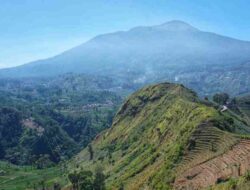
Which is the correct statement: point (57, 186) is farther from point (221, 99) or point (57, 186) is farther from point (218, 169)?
point (221, 99)

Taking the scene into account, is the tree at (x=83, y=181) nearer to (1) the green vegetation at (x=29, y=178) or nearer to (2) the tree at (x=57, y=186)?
(2) the tree at (x=57, y=186)

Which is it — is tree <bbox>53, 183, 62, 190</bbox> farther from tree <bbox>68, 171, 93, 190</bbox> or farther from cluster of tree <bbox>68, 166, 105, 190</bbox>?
tree <bbox>68, 171, 93, 190</bbox>

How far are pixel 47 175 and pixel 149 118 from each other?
1642 inches

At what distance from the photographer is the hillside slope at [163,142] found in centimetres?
7164

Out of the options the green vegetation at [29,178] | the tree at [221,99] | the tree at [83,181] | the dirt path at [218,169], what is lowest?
the green vegetation at [29,178]

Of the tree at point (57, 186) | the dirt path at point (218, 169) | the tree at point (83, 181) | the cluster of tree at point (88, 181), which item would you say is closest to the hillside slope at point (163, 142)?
the dirt path at point (218, 169)

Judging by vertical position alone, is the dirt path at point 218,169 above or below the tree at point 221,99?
above

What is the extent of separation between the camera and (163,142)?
327 feet

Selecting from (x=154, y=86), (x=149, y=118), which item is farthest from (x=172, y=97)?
(x=154, y=86)

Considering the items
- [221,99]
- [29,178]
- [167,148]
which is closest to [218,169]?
[167,148]

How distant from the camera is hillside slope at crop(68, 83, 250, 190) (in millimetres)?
71638

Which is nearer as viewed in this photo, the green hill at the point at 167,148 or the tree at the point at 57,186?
the green hill at the point at 167,148

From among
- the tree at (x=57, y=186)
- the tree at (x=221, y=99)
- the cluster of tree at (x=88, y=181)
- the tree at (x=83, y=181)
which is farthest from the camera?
the tree at (x=221, y=99)

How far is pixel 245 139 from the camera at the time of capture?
2694 inches
